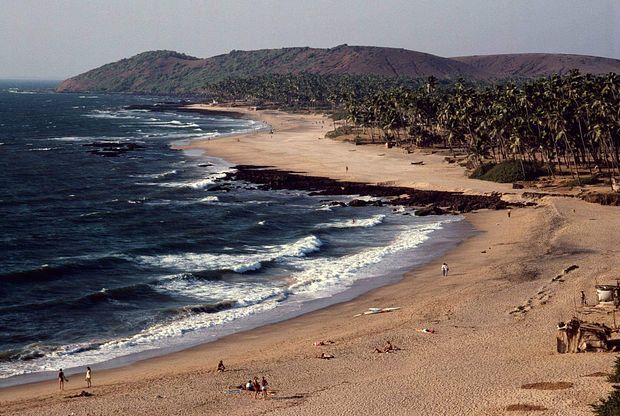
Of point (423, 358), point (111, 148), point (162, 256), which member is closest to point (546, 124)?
point (162, 256)

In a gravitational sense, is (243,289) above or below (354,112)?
below

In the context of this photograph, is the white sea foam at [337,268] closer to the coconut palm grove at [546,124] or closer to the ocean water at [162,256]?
the ocean water at [162,256]

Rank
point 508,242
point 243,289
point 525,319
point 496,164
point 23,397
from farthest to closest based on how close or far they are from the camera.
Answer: point 496,164, point 508,242, point 243,289, point 525,319, point 23,397

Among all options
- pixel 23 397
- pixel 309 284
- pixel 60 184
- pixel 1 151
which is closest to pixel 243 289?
pixel 309 284

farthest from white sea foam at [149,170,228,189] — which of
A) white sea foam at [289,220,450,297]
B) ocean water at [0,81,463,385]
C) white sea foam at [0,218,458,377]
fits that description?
white sea foam at [289,220,450,297]

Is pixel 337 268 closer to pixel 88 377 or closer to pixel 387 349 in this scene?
pixel 387 349

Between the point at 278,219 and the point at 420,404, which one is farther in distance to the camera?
the point at 278,219

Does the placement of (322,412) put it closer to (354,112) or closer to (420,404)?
(420,404)
